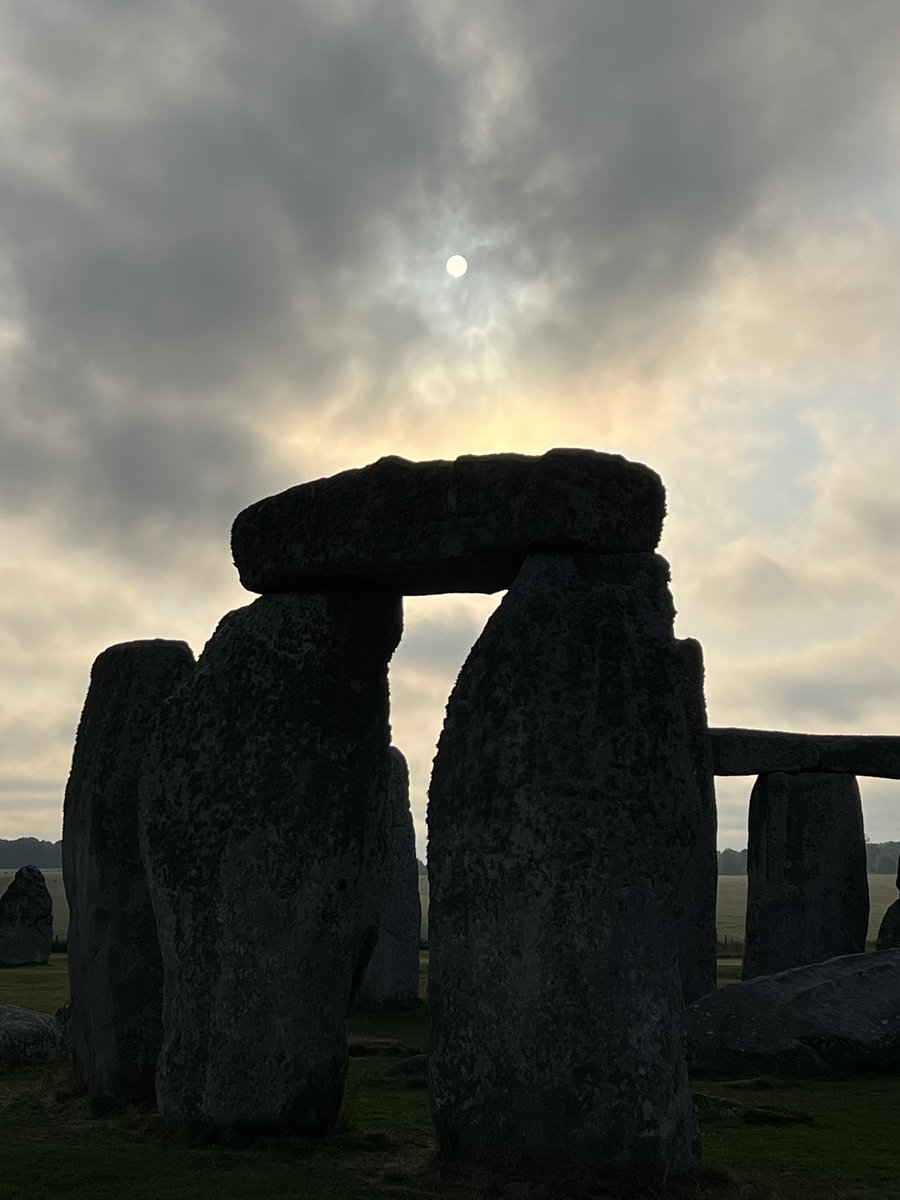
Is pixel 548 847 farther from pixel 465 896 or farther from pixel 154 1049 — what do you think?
pixel 154 1049

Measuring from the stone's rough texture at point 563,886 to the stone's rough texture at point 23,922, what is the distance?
2018 cm

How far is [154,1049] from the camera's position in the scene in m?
9.84

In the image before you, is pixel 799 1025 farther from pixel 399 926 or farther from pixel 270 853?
pixel 399 926

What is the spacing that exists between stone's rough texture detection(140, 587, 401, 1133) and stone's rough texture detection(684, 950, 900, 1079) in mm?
4651

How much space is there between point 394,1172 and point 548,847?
6.57 ft

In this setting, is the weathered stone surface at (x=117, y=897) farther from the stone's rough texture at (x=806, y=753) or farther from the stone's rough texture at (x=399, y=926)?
the stone's rough texture at (x=806, y=753)

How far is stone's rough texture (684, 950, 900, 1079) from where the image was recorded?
11.8 metres

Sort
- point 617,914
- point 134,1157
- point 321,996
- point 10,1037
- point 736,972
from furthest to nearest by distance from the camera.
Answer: point 736,972, point 10,1037, point 321,996, point 134,1157, point 617,914

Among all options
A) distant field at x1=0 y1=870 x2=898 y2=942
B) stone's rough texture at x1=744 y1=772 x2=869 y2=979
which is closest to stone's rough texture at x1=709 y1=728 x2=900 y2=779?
stone's rough texture at x1=744 y1=772 x2=869 y2=979

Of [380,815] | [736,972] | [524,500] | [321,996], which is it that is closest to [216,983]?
[321,996]

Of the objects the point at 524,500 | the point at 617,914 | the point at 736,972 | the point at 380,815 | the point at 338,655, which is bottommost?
the point at 736,972

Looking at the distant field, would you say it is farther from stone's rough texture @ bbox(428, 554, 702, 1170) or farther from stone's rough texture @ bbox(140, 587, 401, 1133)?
stone's rough texture @ bbox(428, 554, 702, 1170)

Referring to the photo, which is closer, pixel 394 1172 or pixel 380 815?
pixel 394 1172

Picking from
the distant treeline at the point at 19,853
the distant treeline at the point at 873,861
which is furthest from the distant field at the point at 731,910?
the distant treeline at the point at 19,853
